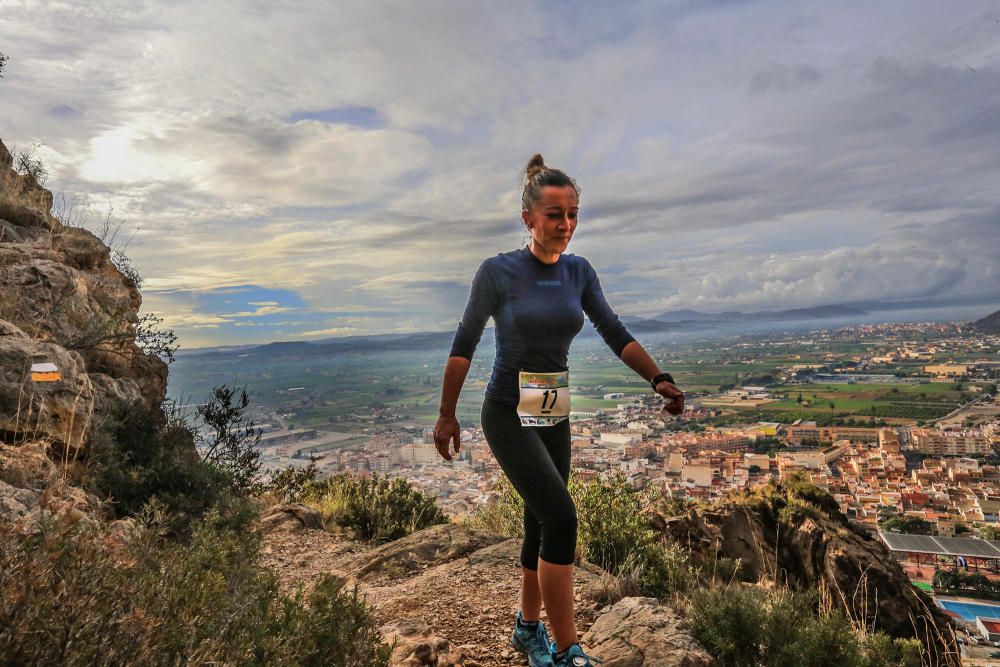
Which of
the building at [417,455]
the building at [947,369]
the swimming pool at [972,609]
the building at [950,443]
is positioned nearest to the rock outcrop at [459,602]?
the building at [417,455]

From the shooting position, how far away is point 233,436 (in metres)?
7.27

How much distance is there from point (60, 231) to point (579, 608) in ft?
26.9

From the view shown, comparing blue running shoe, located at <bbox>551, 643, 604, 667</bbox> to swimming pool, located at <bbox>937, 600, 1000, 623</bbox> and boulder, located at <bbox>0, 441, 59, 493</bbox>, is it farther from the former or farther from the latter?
swimming pool, located at <bbox>937, 600, 1000, 623</bbox>

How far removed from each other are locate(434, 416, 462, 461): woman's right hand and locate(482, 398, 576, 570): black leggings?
13 cm

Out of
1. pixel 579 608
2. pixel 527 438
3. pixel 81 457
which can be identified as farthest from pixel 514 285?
pixel 81 457

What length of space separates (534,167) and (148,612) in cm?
226

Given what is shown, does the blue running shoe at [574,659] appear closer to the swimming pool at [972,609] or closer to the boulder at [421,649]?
the boulder at [421,649]

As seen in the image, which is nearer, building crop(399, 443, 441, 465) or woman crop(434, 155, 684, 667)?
woman crop(434, 155, 684, 667)

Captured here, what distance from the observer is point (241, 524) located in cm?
498

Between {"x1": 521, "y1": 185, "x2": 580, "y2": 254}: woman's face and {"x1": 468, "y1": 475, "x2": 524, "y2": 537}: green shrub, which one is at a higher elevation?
{"x1": 521, "y1": 185, "x2": 580, "y2": 254}: woman's face

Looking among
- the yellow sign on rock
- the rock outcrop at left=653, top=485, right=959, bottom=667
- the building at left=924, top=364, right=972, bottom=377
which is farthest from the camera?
the building at left=924, top=364, right=972, bottom=377

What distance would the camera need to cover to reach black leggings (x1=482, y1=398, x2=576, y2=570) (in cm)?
220

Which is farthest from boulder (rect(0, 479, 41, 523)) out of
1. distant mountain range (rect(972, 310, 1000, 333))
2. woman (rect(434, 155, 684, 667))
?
distant mountain range (rect(972, 310, 1000, 333))

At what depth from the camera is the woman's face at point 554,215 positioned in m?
2.33
